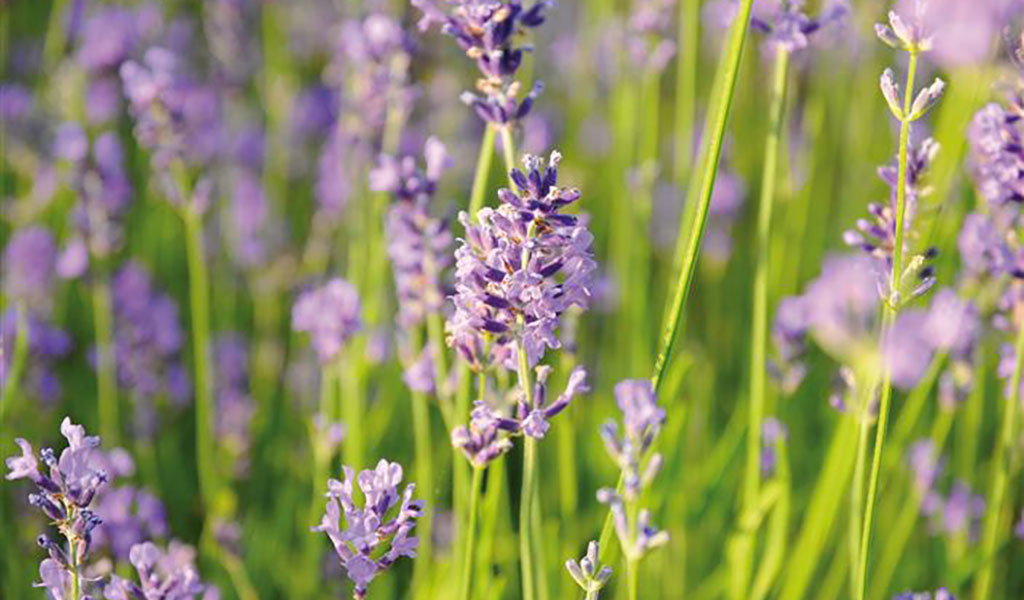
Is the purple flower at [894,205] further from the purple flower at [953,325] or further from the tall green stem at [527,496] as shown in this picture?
the tall green stem at [527,496]

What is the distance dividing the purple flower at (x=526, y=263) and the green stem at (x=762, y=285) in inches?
24.0

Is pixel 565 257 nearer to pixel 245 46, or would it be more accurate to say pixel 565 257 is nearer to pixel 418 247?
pixel 418 247

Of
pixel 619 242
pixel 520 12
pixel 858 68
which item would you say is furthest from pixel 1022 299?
pixel 858 68

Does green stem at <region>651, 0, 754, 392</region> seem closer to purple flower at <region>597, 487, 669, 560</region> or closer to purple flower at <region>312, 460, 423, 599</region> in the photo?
purple flower at <region>597, 487, 669, 560</region>

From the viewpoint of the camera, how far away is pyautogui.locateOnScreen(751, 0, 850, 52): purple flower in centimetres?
170

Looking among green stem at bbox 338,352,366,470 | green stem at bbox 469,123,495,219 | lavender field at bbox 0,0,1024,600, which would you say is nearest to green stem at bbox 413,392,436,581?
lavender field at bbox 0,0,1024,600

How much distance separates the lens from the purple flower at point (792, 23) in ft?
5.58

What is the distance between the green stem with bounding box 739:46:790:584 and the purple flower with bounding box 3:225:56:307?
167cm

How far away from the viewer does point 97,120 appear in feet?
10.9

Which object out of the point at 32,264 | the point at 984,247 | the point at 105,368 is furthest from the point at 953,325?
the point at 32,264

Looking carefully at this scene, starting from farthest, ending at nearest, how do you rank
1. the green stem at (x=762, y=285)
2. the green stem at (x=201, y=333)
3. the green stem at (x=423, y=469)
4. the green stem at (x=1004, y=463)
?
the green stem at (x=201, y=333) → the green stem at (x=423, y=469) → the green stem at (x=762, y=285) → the green stem at (x=1004, y=463)

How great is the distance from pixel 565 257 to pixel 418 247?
2.01 ft

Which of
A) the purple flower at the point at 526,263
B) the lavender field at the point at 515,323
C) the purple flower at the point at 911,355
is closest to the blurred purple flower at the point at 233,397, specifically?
the lavender field at the point at 515,323

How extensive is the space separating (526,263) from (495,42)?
402mm
